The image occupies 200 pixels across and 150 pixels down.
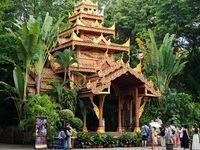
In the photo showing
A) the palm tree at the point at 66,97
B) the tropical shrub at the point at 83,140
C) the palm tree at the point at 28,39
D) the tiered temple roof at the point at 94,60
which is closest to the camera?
the tropical shrub at the point at 83,140

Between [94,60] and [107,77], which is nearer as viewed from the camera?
[107,77]

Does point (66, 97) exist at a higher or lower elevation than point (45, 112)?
higher

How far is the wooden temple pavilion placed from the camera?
17312 millimetres

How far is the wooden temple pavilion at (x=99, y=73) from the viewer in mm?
17312

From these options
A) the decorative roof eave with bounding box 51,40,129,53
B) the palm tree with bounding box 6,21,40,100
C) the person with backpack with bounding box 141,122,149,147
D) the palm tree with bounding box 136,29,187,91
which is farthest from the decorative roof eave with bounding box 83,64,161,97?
the palm tree with bounding box 136,29,187,91

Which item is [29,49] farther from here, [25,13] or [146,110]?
[25,13]

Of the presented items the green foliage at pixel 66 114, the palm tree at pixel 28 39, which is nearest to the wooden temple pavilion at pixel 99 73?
the green foliage at pixel 66 114

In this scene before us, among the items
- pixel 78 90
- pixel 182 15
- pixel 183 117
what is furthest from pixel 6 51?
pixel 182 15

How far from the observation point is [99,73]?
17.2 m

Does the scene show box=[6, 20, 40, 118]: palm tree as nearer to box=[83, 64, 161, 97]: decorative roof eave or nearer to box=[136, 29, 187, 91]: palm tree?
box=[83, 64, 161, 97]: decorative roof eave

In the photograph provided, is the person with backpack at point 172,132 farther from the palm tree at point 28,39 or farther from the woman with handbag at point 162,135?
the palm tree at point 28,39

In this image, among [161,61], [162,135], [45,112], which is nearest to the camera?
[45,112]

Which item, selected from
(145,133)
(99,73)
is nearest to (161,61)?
(99,73)

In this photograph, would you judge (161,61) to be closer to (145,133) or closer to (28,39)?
(145,133)
